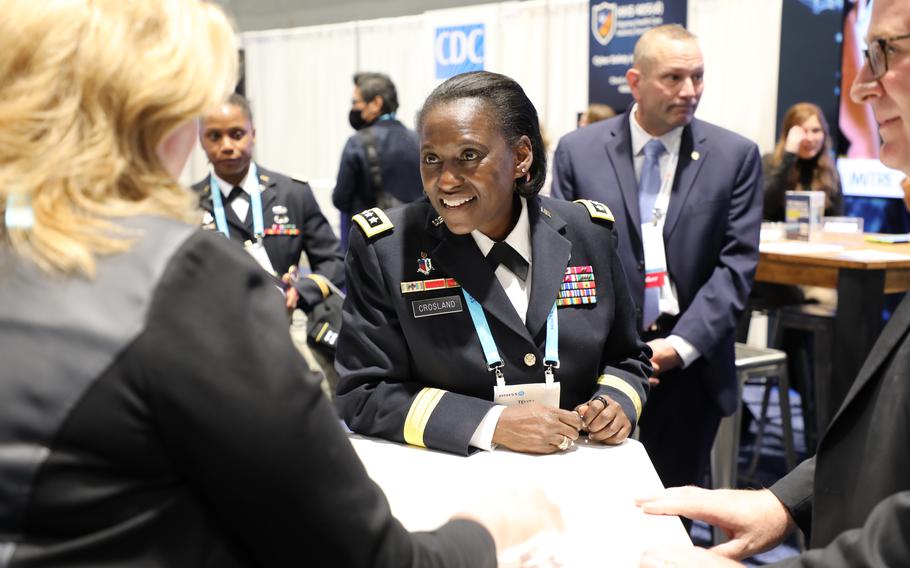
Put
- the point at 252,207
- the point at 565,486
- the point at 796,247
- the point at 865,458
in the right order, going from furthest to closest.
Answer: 1. the point at 796,247
2. the point at 252,207
3. the point at 565,486
4. the point at 865,458

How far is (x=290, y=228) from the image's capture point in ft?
12.8

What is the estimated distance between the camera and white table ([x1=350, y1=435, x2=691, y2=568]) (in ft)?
4.77

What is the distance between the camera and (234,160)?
3736mm

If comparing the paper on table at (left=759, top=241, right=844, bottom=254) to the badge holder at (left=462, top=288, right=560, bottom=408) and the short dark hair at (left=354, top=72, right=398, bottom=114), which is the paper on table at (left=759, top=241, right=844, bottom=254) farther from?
the short dark hair at (left=354, top=72, right=398, bottom=114)

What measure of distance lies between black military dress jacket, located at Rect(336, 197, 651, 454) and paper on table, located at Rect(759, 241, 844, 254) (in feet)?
7.84

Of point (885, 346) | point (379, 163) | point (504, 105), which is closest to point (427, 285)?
point (504, 105)

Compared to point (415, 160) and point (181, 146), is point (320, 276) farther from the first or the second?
point (181, 146)

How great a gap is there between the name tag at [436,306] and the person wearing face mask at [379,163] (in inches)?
154

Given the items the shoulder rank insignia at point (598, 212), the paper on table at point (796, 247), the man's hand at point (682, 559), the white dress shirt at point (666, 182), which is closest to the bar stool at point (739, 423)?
the paper on table at point (796, 247)

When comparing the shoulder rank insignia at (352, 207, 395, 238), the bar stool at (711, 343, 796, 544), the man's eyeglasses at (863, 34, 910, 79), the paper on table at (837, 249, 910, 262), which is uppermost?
the man's eyeglasses at (863, 34, 910, 79)

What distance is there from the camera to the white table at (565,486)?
4.77 ft

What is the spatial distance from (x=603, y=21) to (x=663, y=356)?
17.2 feet

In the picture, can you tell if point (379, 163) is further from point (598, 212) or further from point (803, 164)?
point (598, 212)

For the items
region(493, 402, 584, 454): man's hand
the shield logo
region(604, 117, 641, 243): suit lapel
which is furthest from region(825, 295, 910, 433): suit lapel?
the shield logo
